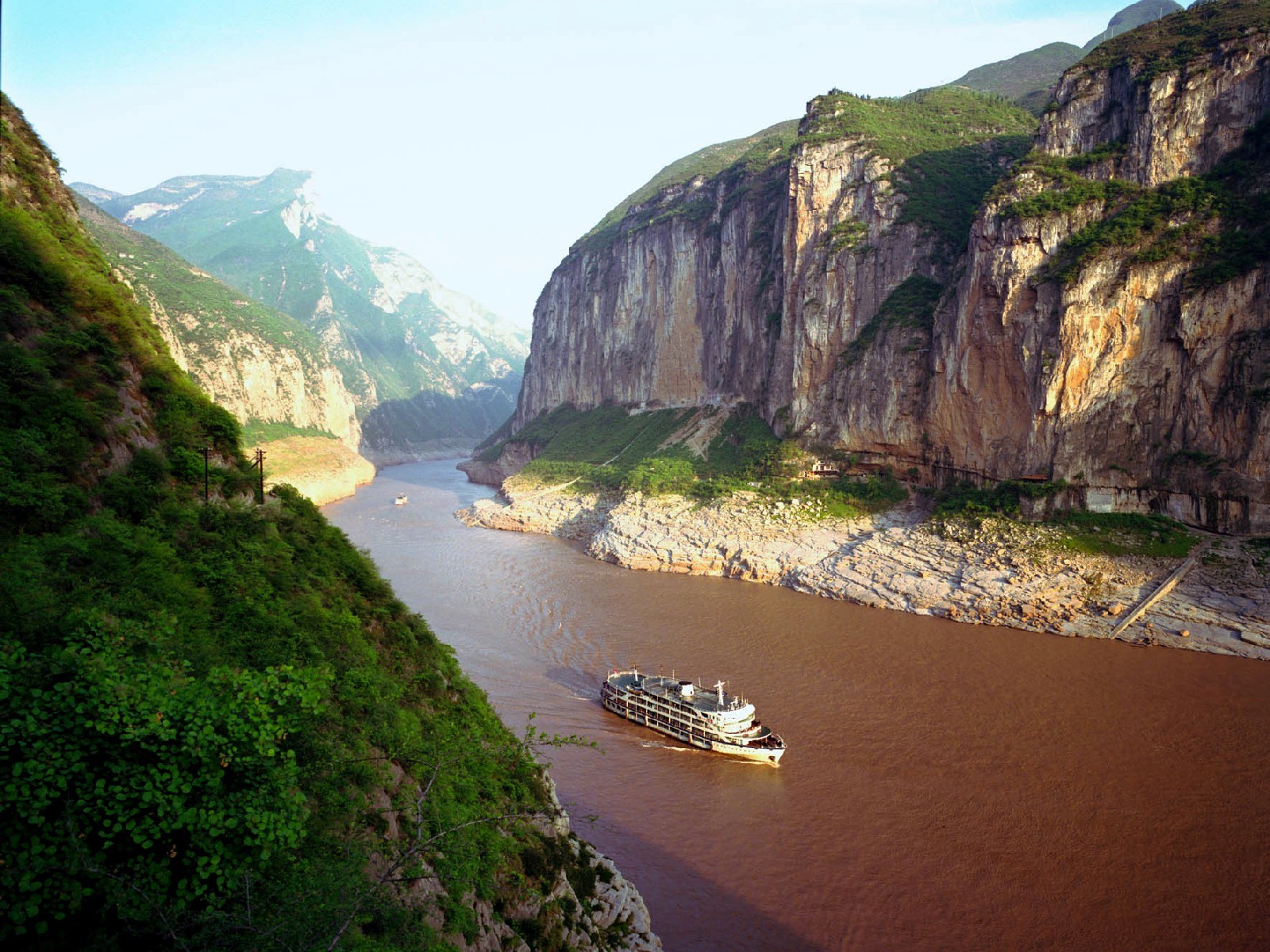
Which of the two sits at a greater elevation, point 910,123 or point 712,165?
point 712,165

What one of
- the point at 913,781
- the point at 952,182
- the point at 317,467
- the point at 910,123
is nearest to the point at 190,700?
the point at 913,781

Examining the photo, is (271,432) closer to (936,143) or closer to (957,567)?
(936,143)

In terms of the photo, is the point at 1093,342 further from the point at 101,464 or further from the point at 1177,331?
the point at 101,464

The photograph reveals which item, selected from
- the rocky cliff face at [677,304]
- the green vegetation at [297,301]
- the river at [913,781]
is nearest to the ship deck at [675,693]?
the river at [913,781]

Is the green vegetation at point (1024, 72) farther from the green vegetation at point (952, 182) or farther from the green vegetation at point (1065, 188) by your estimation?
the green vegetation at point (1065, 188)

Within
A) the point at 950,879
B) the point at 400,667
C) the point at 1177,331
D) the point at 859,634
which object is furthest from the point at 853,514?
the point at 400,667

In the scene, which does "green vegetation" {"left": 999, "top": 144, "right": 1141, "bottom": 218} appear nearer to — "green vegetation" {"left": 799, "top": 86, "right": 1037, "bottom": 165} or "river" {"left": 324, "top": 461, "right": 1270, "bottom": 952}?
"green vegetation" {"left": 799, "top": 86, "right": 1037, "bottom": 165}

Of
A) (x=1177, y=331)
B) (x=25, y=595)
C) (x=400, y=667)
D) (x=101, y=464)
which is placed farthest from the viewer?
(x=1177, y=331)
